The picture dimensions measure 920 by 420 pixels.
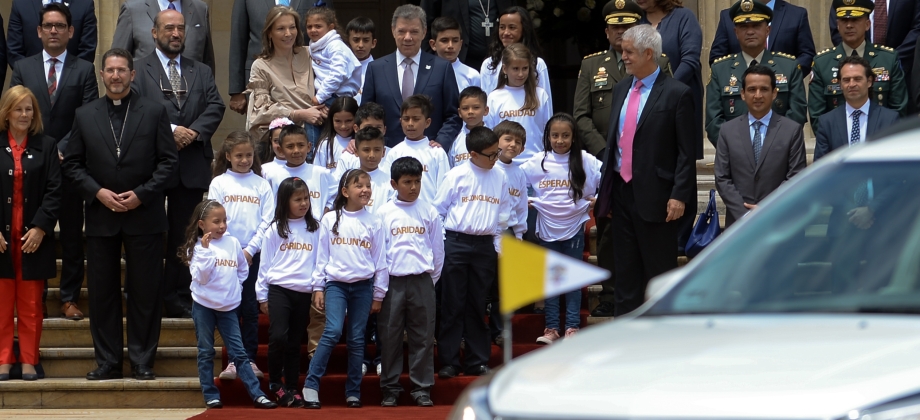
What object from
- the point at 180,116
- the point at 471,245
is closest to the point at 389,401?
the point at 471,245

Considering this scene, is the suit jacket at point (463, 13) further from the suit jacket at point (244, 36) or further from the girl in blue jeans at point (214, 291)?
the girl in blue jeans at point (214, 291)

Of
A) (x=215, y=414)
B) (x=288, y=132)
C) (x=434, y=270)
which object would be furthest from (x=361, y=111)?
(x=215, y=414)

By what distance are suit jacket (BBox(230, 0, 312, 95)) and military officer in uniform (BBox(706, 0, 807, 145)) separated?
3.88m

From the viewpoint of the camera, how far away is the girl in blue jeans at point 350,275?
941cm

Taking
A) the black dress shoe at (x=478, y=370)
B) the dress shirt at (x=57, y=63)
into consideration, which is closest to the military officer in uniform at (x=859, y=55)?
the black dress shoe at (x=478, y=370)

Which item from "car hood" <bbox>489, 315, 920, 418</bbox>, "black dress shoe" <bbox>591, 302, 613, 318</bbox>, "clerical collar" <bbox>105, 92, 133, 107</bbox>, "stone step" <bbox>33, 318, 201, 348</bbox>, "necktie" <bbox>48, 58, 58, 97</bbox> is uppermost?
"necktie" <bbox>48, 58, 58, 97</bbox>

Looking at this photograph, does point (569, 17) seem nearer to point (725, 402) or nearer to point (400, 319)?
point (400, 319)

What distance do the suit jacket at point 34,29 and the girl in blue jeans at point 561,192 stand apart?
4.33m

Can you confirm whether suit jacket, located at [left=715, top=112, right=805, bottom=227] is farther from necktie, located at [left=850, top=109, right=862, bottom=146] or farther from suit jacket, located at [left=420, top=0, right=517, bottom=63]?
suit jacket, located at [left=420, top=0, right=517, bottom=63]

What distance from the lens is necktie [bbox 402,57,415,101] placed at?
36.7ft

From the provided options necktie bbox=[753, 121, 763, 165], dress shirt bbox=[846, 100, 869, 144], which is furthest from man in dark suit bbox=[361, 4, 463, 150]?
dress shirt bbox=[846, 100, 869, 144]

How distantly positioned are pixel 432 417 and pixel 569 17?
783cm

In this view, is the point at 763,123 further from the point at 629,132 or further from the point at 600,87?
the point at 600,87

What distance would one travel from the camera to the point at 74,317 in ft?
35.1
